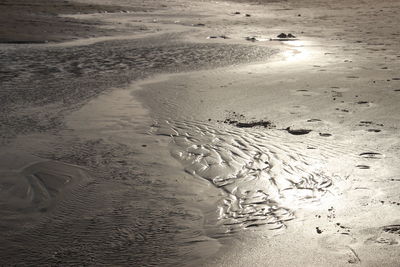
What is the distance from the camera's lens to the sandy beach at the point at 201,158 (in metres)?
3.35

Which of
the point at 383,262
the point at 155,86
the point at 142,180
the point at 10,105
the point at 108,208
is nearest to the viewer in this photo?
the point at 383,262

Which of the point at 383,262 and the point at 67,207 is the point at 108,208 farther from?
the point at 383,262

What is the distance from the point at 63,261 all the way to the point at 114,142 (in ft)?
7.31

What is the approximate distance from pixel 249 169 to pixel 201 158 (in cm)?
51

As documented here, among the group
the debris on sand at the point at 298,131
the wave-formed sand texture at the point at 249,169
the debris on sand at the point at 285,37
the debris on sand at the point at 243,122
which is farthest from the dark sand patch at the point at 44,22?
the debris on sand at the point at 298,131

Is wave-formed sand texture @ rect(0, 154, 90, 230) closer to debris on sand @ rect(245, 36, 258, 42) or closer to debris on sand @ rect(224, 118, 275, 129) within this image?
debris on sand @ rect(224, 118, 275, 129)

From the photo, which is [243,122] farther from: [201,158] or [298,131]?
[201,158]

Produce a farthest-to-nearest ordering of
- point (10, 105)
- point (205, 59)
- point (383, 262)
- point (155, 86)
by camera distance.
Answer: point (205, 59)
point (155, 86)
point (10, 105)
point (383, 262)

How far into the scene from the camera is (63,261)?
3.19m

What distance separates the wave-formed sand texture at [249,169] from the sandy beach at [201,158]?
2cm

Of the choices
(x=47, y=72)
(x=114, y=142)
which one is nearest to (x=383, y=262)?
(x=114, y=142)

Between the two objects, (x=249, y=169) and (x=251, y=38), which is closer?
(x=249, y=169)

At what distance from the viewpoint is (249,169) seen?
4.54 m

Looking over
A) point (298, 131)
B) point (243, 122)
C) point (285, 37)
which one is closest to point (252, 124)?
point (243, 122)
